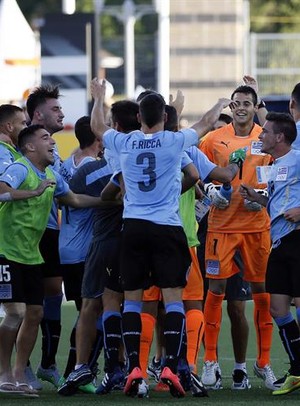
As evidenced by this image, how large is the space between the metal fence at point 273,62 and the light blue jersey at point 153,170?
85.4 feet

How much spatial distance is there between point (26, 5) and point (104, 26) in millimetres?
4441

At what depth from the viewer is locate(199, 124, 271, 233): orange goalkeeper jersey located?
41.0 feet

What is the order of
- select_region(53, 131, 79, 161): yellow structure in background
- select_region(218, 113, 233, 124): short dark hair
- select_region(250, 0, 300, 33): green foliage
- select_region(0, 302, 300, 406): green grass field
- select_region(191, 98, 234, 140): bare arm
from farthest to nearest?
select_region(250, 0, 300, 33): green foliage, select_region(53, 131, 79, 161): yellow structure in background, select_region(218, 113, 233, 124): short dark hair, select_region(191, 98, 234, 140): bare arm, select_region(0, 302, 300, 406): green grass field

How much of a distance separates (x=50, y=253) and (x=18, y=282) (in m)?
0.93

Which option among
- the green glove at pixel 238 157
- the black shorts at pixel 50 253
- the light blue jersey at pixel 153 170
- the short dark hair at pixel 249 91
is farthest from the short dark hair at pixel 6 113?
the short dark hair at pixel 249 91

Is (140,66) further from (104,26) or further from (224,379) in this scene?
(224,379)

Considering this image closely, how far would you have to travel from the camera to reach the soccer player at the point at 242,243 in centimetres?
1245

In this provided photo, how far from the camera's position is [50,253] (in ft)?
40.3

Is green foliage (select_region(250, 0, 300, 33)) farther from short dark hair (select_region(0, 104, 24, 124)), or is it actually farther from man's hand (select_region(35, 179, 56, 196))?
man's hand (select_region(35, 179, 56, 196))

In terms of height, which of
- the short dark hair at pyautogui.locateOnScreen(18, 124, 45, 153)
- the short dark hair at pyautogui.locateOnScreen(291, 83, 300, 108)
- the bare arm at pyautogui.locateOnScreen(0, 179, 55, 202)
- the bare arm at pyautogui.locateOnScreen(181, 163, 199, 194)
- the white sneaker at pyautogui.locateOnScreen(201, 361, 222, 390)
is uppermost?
the short dark hair at pyautogui.locateOnScreen(291, 83, 300, 108)

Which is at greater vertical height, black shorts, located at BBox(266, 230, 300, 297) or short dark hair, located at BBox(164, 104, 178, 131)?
short dark hair, located at BBox(164, 104, 178, 131)

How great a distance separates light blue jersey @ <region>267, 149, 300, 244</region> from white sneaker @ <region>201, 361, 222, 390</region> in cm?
138

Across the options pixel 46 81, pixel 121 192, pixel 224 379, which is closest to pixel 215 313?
pixel 224 379

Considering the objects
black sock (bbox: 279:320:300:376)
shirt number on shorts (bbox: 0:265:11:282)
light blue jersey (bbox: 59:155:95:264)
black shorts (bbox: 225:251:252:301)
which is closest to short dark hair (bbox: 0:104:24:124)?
light blue jersey (bbox: 59:155:95:264)
